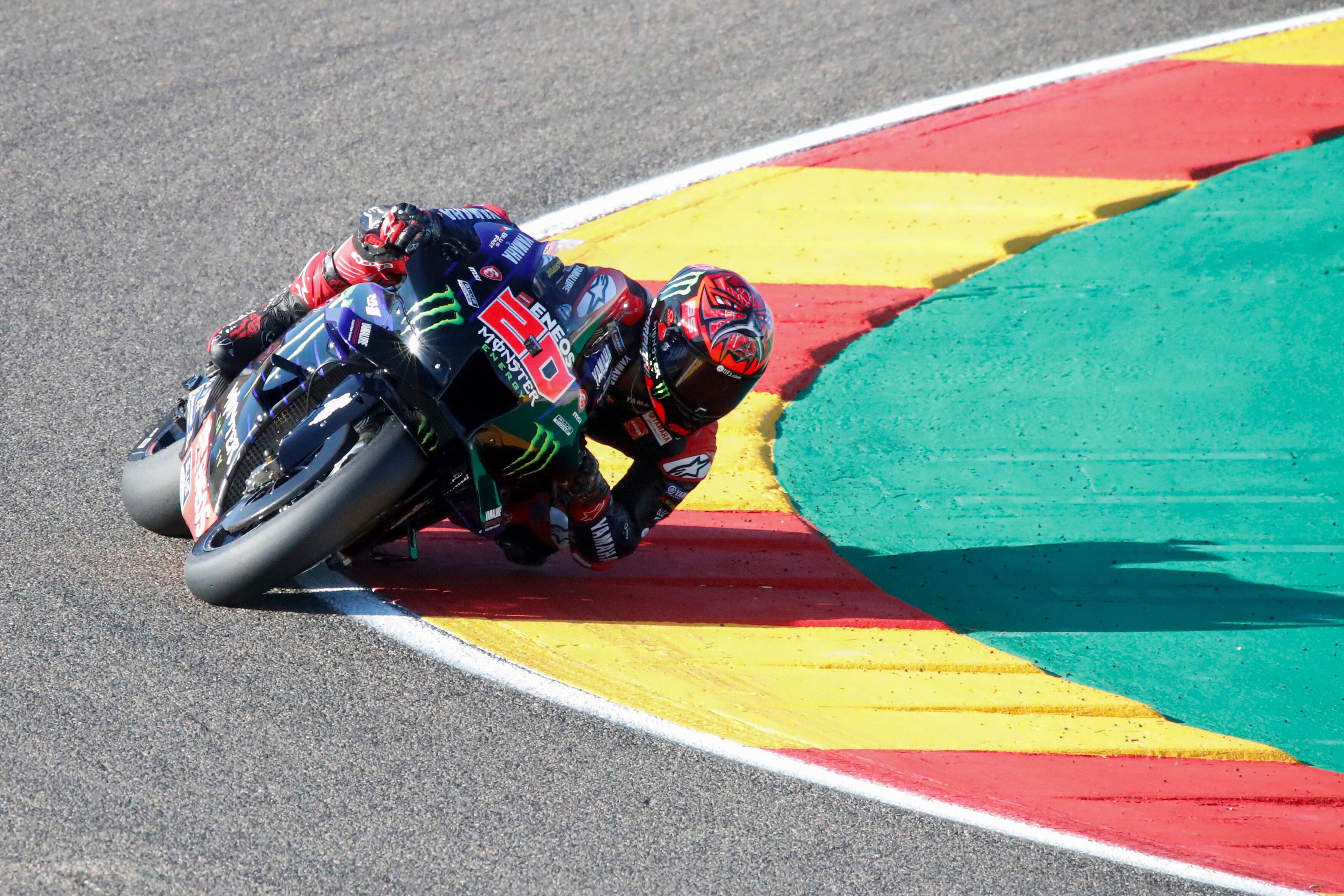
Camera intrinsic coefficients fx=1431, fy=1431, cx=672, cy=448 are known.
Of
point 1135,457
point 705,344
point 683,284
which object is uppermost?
point 683,284

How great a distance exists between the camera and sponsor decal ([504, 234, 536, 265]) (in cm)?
503

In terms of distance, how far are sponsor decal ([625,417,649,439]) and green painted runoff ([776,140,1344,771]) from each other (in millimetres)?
1147

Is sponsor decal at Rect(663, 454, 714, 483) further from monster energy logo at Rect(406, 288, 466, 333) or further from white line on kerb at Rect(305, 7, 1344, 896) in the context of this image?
monster energy logo at Rect(406, 288, 466, 333)

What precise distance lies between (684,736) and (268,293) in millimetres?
3862

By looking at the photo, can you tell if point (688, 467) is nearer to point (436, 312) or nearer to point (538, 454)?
point (538, 454)

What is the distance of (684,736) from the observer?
15.7 feet

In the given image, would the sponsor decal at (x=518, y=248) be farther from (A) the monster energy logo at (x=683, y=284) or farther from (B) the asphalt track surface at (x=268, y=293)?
(B) the asphalt track surface at (x=268, y=293)

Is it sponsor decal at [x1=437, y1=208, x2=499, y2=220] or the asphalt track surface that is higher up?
sponsor decal at [x1=437, y1=208, x2=499, y2=220]

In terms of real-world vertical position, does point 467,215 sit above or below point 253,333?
above

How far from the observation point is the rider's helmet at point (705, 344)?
5.30 meters

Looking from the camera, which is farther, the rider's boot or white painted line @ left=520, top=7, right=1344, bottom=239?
white painted line @ left=520, top=7, right=1344, bottom=239

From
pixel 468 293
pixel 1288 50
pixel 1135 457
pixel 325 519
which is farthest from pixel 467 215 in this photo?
pixel 1288 50

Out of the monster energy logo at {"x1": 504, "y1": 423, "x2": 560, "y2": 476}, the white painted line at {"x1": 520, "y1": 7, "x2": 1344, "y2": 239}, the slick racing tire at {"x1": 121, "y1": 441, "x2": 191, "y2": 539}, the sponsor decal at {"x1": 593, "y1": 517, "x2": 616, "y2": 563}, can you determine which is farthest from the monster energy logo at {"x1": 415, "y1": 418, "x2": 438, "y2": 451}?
the white painted line at {"x1": 520, "y1": 7, "x2": 1344, "y2": 239}

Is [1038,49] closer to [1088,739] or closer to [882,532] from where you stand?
[882,532]
